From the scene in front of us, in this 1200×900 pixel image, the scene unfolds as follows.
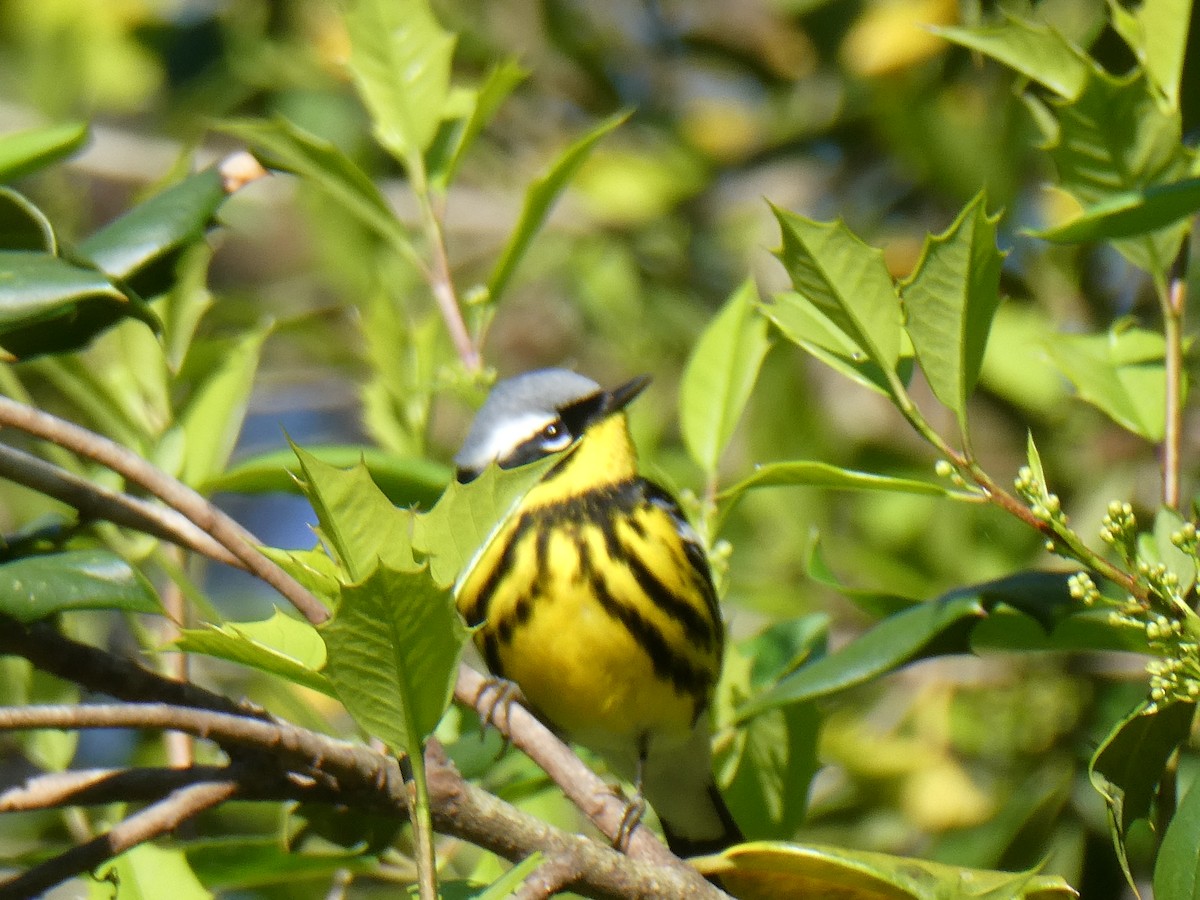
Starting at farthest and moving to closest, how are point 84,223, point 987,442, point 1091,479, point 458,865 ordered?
point 84,223 → point 987,442 → point 1091,479 → point 458,865

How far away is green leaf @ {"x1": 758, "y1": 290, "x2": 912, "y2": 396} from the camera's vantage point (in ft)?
5.20

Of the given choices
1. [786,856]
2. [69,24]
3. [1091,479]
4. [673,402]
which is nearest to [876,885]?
[786,856]

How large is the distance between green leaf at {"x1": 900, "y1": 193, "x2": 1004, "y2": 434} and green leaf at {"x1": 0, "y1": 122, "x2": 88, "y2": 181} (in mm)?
1055

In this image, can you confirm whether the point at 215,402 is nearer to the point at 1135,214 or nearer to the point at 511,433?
the point at 511,433

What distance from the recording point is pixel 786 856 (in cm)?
150

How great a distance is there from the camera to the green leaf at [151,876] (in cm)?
167

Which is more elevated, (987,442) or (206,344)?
(206,344)

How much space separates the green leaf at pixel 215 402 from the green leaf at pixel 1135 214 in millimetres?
1166

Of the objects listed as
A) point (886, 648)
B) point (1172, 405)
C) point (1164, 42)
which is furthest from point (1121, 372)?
point (886, 648)

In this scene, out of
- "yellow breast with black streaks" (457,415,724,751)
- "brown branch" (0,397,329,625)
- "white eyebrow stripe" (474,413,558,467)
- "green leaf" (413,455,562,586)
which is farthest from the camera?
"white eyebrow stripe" (474,413,558,467)

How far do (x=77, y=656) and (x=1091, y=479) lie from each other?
2.51m

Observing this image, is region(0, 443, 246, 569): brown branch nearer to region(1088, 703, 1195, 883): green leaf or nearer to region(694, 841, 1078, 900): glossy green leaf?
region(694, 841, 1078, 900): glossy green leaf

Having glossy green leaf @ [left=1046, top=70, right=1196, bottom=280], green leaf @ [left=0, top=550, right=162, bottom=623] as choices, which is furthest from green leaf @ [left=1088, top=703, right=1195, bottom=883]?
green leaf @ [left=0, top=550, right=162, bottom=623]

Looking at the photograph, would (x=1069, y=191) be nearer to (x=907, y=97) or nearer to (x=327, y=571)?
(x=327, y=571)
